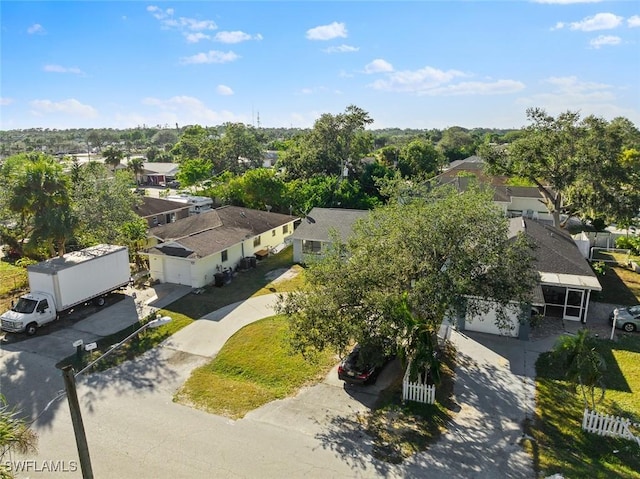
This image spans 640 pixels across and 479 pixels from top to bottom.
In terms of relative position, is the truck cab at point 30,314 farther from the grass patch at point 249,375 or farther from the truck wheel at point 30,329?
the grass patch at point 249,375

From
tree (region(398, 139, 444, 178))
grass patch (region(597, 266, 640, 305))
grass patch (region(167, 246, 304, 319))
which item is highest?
tree (region(398, 139, 444, 178))

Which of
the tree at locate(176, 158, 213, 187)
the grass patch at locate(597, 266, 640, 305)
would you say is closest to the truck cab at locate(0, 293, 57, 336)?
the grass patch at locate(597, 266, 640, 305)

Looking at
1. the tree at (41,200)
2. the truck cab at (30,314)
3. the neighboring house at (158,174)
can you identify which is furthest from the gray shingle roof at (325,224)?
the neighboring house at (158,174)

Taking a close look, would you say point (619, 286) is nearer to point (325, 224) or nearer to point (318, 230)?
point (325, 224)

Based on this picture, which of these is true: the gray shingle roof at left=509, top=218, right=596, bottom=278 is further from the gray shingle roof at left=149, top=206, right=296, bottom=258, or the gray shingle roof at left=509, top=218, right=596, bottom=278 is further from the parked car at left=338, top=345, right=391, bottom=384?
the gray shingle roof at left=149, top=206, right=296, bottom=258

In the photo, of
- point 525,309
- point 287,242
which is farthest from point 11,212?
point 525,309

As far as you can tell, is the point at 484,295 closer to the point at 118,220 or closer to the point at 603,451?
the point at 603,451
